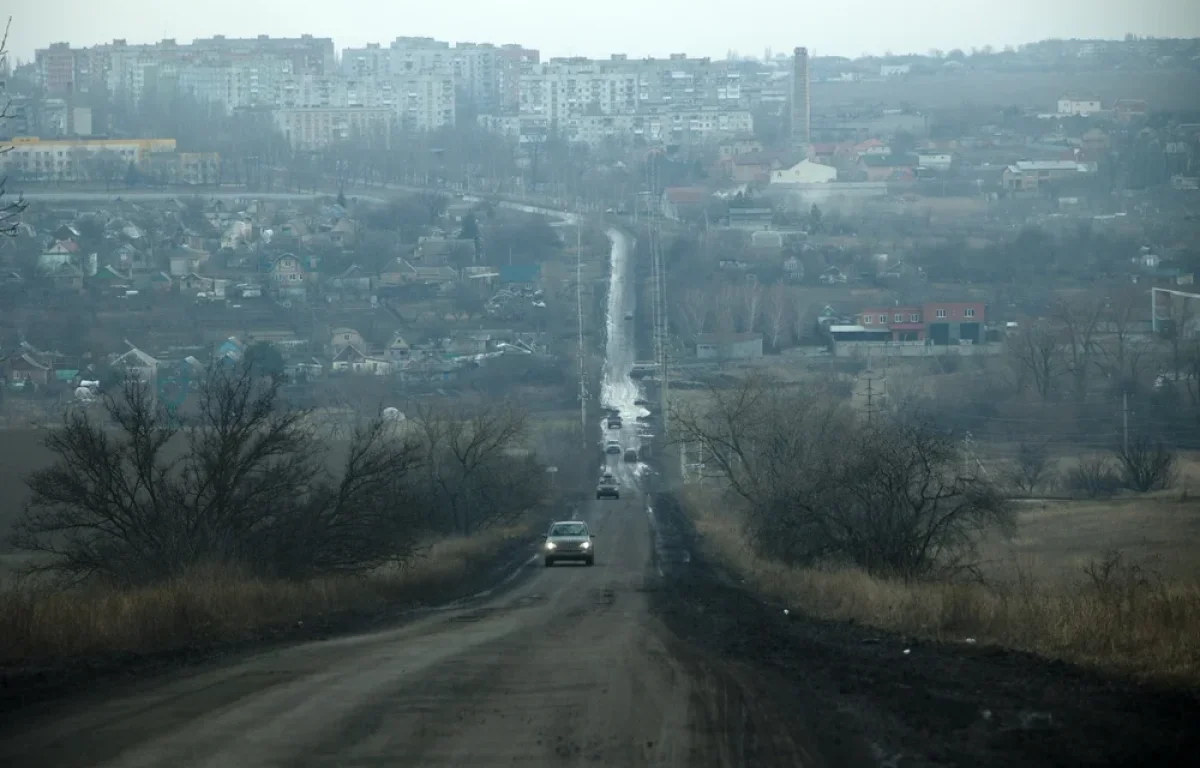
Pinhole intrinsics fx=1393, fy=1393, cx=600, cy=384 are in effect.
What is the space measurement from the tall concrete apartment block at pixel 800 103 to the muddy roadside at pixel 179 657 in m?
128

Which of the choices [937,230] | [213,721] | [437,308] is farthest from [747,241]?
[213,721]

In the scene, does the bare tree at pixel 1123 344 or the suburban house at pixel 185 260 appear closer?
the bare tree at pixel 1123 344

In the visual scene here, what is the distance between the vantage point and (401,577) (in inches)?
770

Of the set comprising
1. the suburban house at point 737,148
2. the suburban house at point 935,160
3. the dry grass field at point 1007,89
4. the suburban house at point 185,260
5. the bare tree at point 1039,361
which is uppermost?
the dry grass field at point 1007,89

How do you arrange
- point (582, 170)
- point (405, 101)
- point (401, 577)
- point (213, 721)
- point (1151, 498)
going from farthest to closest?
1. point (405, 101)
2. point (582, 170)
3. point (1151, 498)
4. point (401, 577)
5. point (213, 721)

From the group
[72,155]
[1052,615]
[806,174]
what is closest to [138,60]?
[72,155]

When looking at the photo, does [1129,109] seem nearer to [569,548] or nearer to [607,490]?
[607,490]

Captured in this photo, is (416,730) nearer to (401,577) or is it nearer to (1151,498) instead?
(401,577)

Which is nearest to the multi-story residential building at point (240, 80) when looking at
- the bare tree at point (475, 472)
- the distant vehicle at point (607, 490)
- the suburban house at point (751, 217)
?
the suburban house at point (751, 217)

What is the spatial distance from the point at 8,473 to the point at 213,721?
25.1 meters

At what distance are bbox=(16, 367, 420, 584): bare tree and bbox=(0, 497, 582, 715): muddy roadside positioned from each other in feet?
4.23

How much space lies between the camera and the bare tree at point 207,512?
56.1ft

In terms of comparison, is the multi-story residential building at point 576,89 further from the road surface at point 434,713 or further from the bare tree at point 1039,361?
the road surface at point 434,713

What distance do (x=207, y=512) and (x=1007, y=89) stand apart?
157 meters
